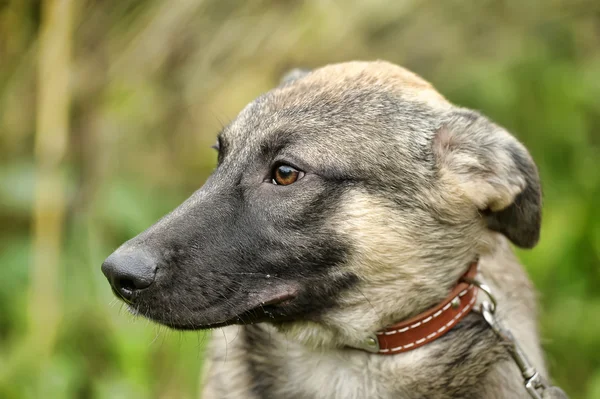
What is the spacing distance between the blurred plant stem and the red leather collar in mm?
2856

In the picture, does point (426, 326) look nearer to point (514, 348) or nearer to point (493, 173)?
point (514, 348)

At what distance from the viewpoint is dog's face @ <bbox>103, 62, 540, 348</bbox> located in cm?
307

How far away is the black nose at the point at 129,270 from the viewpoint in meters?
2.88

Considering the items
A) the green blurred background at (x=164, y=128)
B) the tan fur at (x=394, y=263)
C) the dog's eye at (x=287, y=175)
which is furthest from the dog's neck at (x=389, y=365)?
the green blurred background at (x=164, y=128)

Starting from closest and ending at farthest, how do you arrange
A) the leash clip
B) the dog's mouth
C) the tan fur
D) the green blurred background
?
the dog's mouth
the leash clip
the tan fur
the green blurred background

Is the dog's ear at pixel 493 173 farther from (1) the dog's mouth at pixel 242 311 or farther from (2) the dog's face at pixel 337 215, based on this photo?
(1) the dog's mouth at pixel 242 311

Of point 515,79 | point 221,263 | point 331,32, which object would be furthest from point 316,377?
point 515,79

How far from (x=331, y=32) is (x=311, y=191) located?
419cm

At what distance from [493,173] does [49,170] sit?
3303 millimetres

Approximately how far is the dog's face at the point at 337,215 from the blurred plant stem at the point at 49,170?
2.19 m

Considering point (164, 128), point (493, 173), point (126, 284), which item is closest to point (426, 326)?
point (493, 173)

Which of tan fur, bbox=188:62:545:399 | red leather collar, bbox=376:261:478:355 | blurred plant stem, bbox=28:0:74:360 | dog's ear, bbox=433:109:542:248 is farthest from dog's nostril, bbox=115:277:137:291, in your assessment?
blurred plant stem, bbox=28:0:74:360

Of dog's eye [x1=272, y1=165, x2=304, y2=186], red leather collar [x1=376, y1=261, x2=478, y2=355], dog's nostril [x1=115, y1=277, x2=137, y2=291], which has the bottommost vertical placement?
red leather collar [x1=376, y1=261, x2=478, y2=355]

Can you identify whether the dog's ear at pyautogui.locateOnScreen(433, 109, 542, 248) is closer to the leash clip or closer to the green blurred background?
the leash clip
